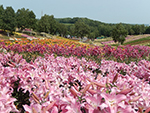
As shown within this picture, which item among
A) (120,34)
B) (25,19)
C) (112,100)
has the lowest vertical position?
(112,100)

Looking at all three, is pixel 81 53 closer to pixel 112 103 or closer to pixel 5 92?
pixel 5 92

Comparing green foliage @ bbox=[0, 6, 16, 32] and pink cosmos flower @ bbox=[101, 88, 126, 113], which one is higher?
green foliage @ bbox=[0, 6, 16, 32]

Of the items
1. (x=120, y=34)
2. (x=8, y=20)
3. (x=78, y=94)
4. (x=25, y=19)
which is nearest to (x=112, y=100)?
(x=78, y=94)

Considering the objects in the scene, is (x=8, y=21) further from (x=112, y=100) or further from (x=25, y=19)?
(x=112, y=100)

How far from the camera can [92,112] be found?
112 cm

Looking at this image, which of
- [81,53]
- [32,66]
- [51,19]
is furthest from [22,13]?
[32,66]

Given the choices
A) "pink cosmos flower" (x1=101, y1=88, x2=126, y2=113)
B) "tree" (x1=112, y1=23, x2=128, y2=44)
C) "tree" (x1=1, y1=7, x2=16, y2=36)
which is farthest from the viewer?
"tree" (x1=112, y1=23, x2=128, y2=44)

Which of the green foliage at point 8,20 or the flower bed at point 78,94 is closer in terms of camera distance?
the flower bed at point 78,94

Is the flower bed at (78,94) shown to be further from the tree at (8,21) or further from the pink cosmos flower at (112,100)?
the tree at (8,21)

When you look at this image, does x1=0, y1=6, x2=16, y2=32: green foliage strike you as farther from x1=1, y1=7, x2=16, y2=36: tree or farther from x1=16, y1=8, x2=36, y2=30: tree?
x1=16, y1=8, x2=36, y2=30: tree

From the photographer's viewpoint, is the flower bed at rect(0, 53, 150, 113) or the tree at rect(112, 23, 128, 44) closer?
the flower bed at rect(0, 53, 150, 113)

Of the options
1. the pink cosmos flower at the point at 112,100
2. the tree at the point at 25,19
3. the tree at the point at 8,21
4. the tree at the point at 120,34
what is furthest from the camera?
the tree at the point at 25,19

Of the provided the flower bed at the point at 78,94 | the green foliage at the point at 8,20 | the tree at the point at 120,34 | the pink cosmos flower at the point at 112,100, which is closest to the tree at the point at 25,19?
the green foliage at the point at 8,20

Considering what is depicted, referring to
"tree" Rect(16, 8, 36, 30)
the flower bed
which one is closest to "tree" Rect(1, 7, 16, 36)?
"tree" Rect(16, 8, 36, 30)
